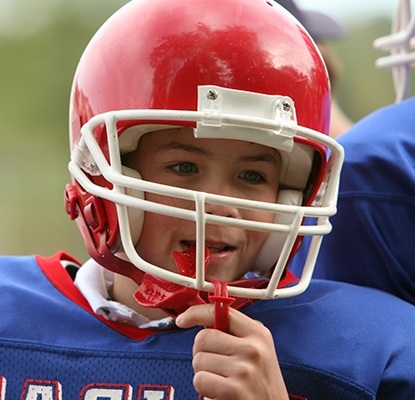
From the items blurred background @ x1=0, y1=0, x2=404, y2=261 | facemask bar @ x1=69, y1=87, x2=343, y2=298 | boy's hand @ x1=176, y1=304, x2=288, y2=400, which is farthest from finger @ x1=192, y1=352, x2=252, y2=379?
blurred background @ x1=0, y1=0, x2=404, y2=261

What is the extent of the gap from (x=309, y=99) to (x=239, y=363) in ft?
1.68

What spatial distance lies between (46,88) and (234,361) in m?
13.3

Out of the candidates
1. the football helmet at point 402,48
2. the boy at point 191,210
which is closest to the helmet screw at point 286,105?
the boy at point 191,210

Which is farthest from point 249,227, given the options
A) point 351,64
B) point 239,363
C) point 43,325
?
point 351,64

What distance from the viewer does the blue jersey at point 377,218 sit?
6.82ft

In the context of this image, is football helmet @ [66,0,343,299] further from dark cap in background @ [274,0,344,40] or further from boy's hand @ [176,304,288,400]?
dark cap in background @ [274,0,344,40]

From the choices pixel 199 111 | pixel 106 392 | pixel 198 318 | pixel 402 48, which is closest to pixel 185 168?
pixel 199 111

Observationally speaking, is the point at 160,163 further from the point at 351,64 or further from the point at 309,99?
the point at 351,64

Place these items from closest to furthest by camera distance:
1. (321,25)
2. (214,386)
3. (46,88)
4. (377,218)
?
(214,386), (377,218), (321,25), (46,88)

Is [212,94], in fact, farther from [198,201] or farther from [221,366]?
[221,366]

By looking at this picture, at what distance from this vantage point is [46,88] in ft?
47.9

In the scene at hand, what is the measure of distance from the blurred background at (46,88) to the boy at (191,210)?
912cm

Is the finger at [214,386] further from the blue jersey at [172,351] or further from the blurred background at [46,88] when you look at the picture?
the blurred background at [46,88]

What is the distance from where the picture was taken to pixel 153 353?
1.87 meters
